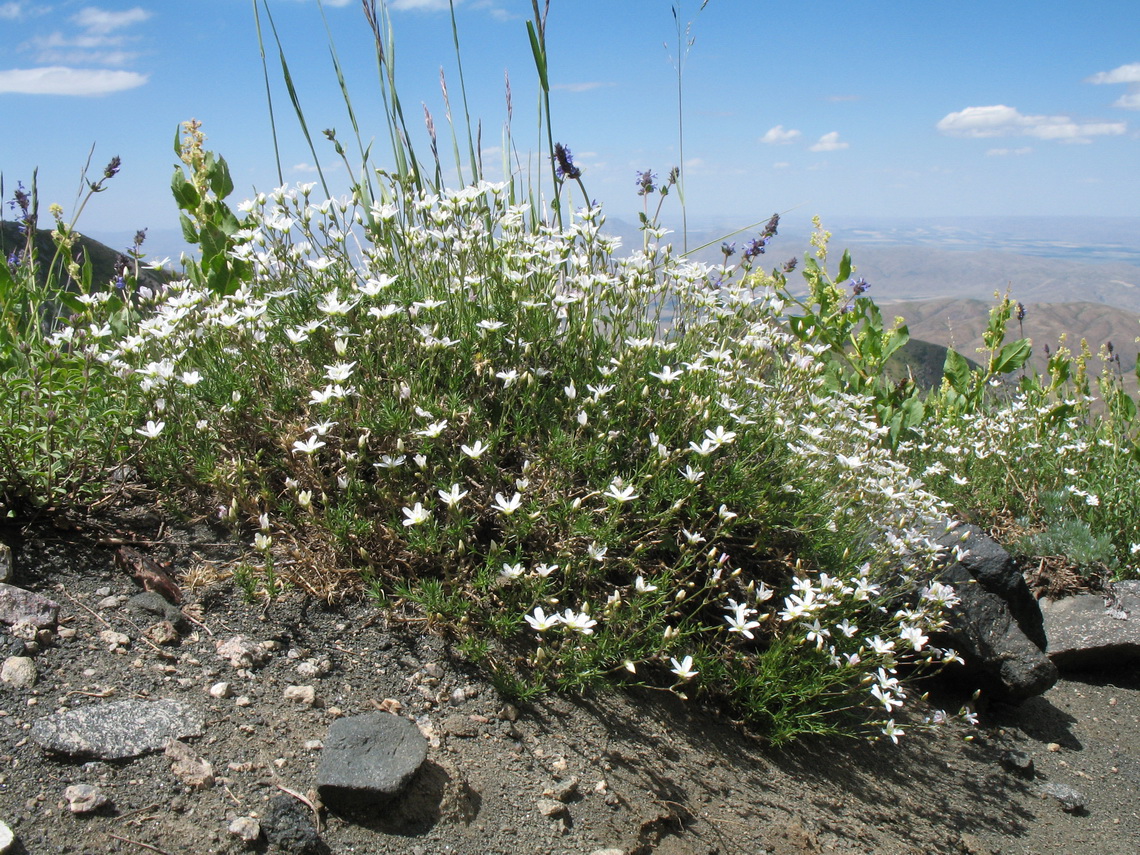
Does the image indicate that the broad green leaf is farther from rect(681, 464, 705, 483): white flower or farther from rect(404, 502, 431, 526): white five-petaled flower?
rect(404, 502, 431, 526): white five-petaled flower

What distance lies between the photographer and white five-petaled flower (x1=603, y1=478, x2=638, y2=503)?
2549mm

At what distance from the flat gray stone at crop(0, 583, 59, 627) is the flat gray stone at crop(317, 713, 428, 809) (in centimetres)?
102

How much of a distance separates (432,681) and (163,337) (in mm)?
1853

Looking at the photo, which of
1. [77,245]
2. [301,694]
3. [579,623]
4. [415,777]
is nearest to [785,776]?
[579,623]

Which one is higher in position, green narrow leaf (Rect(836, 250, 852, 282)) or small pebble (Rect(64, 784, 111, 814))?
green narrow leaf (Rect(836, 250, 852, 282))

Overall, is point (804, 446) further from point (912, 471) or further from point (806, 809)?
point (912, 471)

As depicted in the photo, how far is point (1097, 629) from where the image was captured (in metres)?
4.22

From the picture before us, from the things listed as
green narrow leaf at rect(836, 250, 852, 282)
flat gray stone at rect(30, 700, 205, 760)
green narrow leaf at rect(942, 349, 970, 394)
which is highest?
green narrow leaf at rect(836, 250, 852, 282)

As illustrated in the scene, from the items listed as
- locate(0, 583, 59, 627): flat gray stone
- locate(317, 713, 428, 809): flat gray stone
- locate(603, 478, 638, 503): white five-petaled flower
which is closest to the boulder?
locate(603, 478, 638, 503): white five-petaled flower

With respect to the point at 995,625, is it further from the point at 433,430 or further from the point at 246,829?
the point at 246,829

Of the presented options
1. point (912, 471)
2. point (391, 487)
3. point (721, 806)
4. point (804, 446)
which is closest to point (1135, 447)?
point (912, 471)

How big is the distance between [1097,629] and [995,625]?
3.14ft

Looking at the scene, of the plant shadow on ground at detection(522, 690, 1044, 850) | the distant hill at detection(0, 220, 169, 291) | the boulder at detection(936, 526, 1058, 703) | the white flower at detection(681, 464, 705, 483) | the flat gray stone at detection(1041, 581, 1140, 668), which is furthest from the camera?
the distant hill at detection(0, 220, 169, 291)

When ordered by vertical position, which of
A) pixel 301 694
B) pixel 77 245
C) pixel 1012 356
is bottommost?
pixel 301 694
